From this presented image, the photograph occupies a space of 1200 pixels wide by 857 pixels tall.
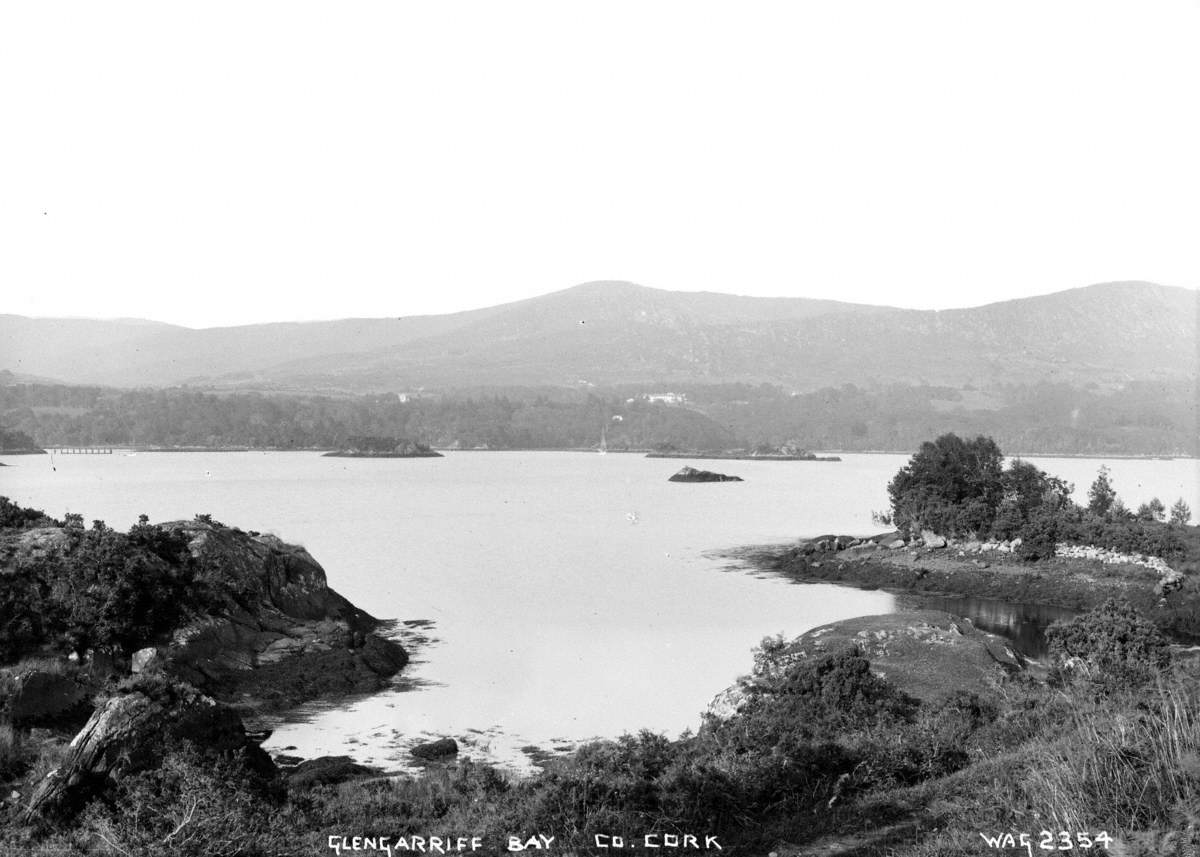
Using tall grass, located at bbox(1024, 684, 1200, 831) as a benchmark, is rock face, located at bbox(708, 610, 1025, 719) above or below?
below

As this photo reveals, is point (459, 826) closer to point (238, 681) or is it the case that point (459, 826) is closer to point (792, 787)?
point (792, 787)

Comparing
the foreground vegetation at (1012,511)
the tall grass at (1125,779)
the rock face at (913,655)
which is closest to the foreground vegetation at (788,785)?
the tall grass at (1125,779)

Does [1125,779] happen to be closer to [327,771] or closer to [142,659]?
[327,771]

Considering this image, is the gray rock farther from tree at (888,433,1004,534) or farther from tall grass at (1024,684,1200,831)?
tall grass at (1024,684,1200,831)

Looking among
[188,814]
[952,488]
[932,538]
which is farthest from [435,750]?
[952,488]

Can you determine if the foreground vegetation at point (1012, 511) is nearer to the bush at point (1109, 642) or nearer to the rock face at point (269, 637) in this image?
the bush at point (1109, 642)

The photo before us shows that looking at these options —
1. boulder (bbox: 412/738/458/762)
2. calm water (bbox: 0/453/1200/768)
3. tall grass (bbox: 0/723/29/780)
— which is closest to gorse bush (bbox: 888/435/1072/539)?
calm water (bbox: 0/453/1200/768)
